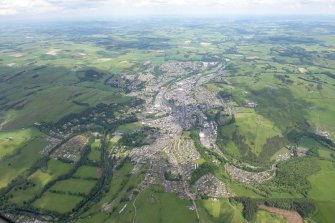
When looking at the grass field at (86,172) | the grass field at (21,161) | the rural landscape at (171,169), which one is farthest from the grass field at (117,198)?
the grass field at (21,161)

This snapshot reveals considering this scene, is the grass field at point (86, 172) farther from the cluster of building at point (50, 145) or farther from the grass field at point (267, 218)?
the grass field at point (267, 218)

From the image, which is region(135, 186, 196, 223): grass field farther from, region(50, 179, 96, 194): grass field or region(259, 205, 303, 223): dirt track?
region(259, 205, 303, 223): dirt track

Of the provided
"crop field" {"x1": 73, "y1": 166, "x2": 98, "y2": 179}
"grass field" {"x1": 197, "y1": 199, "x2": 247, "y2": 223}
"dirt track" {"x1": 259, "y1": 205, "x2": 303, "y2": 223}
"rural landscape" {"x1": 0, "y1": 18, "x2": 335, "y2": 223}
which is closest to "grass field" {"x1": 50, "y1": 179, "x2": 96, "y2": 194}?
"rural landscape" {"x1": 0, "y1": 18, "x2": 335, "y2": 223}

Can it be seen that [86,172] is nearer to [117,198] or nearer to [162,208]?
[117,198]

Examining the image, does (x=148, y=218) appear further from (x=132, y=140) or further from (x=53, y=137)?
(x=53, y=137)

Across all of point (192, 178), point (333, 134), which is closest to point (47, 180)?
point (192, 178)

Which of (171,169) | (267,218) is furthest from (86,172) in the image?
(267,218)
